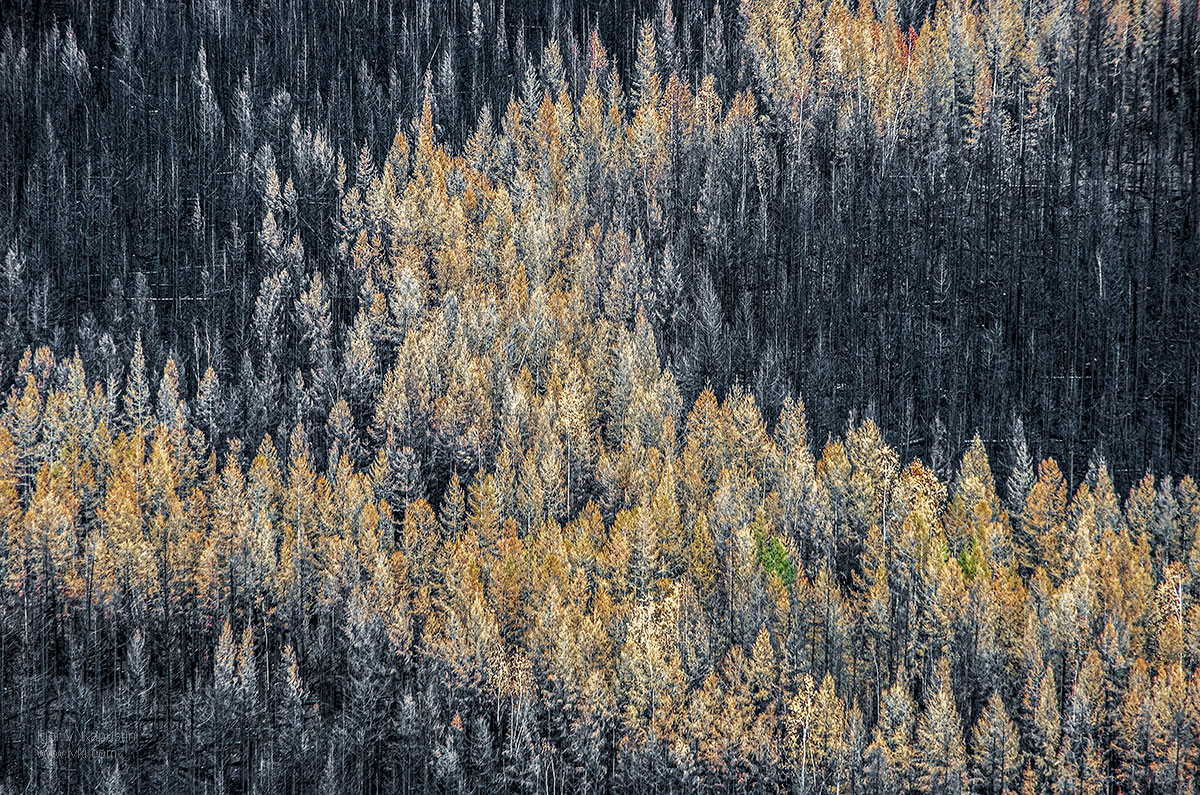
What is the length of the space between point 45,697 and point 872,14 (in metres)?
113

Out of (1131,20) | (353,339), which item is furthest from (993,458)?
(1131,20)

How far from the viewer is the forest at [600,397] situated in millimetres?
52094

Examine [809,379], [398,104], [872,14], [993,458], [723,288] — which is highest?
[872,14]

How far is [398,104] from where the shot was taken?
129m

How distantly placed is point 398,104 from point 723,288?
4755cm

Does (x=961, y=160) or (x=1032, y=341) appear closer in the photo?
(x=1032, y=341)

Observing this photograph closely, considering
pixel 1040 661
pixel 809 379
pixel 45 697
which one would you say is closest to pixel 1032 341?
pixel 809 379

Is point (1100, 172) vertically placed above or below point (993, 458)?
above

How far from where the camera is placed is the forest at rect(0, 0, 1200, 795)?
5209cm

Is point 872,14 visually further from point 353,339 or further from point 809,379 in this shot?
point 353,339

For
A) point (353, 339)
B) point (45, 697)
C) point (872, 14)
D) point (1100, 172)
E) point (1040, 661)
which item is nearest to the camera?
point (1040, 661)

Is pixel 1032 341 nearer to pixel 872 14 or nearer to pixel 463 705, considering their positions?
pixel 872 14

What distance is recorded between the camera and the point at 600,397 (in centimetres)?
8450

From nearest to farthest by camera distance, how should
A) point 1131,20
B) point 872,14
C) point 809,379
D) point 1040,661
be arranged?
point 1040,661
point 809,379
point 1131,20
point 872,14
